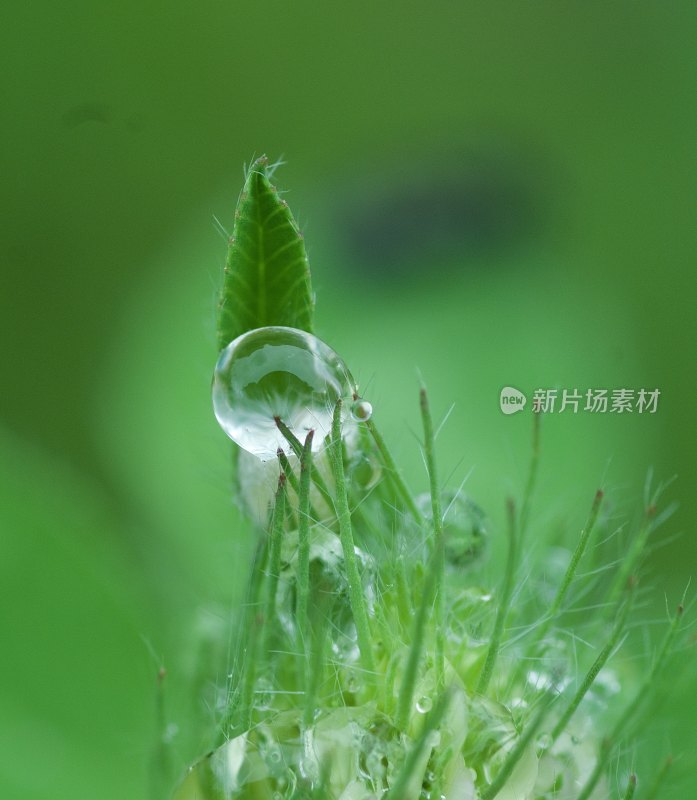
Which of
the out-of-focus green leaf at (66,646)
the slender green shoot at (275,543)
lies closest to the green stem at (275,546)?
the slender green shoot at (275,543)

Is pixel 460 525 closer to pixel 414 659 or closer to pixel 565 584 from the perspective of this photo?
pixel 565 584

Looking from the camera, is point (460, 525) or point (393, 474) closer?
point (393, 474)

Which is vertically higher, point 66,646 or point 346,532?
point 66,646

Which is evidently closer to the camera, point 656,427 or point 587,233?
point 656,427

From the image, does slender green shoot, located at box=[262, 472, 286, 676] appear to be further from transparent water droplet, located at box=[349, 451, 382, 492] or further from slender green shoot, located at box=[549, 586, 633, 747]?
slender green shoot, located at box=[549, 586, 633, 747]

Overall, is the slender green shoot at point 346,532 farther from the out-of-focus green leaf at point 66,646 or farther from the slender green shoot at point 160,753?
the out-of-focus green leaf at point 66,646

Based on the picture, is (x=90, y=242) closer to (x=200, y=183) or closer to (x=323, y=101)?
(x=200, y=183)

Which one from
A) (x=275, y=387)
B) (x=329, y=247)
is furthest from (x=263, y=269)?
(x=329, y=247)

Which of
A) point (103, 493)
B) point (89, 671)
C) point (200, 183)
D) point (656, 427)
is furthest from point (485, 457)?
point (200, 183)
